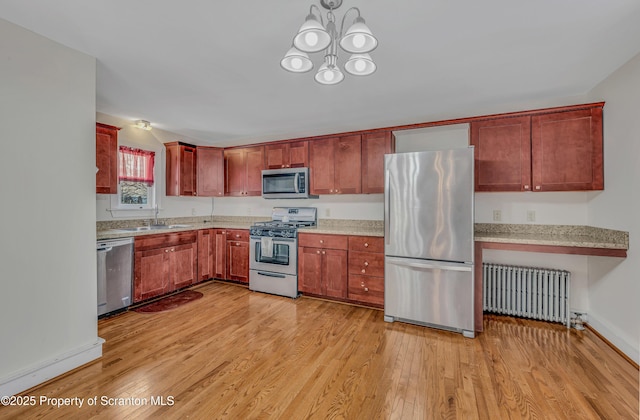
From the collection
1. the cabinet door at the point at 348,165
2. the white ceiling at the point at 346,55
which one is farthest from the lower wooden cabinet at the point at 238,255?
the white ceiling at the point at 346,55

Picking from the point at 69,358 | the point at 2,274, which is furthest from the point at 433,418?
the point at 2,274

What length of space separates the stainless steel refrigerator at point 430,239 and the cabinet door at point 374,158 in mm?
553

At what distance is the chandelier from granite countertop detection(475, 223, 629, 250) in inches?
84.6

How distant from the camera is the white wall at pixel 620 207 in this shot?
91.0 inches

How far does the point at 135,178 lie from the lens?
13.4 feet

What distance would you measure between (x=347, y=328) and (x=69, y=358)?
2369 millimetres

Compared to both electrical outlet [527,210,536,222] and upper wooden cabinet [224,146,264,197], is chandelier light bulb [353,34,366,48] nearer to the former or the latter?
electrical outlet [527,210,536,222]

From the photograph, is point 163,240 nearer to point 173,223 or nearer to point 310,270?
point 173,223

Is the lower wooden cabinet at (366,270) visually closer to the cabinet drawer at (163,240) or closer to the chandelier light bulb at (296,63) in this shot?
the chandelier light bulb at (296,63)

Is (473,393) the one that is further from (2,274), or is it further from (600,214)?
(2,274)

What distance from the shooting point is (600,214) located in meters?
2.83

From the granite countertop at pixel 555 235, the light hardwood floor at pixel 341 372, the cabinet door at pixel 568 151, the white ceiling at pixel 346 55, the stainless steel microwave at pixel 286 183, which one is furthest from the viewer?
the stainless steel microwave at pixel 286 183

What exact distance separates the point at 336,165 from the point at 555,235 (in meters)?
2.73

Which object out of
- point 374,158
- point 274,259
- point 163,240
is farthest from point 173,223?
point 374,158
